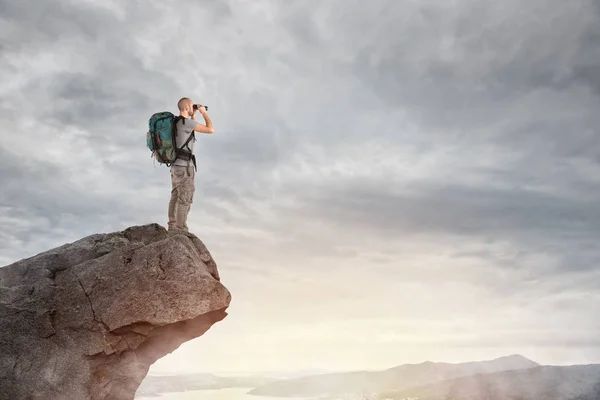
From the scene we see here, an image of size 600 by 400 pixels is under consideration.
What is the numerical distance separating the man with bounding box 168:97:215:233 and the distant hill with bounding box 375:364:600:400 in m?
132

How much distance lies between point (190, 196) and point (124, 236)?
366 centimetres

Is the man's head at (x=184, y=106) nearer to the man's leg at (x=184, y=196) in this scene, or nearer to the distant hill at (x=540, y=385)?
the man's leg at (x=184, y=196)

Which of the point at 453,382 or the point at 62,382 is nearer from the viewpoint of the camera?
the point at 62,382

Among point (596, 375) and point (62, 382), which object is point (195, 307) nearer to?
point (62, 382)

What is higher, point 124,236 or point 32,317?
point 124,236

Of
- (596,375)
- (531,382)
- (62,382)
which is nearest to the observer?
(62,382)

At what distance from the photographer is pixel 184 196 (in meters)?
22.0

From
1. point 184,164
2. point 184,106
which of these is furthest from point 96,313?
point 184,106

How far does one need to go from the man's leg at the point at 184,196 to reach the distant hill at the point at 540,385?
13221cm

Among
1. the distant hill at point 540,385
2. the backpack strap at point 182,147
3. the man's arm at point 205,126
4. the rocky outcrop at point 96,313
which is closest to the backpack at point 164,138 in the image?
the backpack strap at point 182,147

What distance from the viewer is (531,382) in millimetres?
147875

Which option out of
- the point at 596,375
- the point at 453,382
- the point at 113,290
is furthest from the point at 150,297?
the point at 453,382

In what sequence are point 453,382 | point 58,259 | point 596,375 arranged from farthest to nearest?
point 453,382, point 596,375, point 58,259

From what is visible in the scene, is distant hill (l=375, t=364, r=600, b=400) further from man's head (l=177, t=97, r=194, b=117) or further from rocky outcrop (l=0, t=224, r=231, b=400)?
man's head (l=177, t=97, r=194, b=117)
